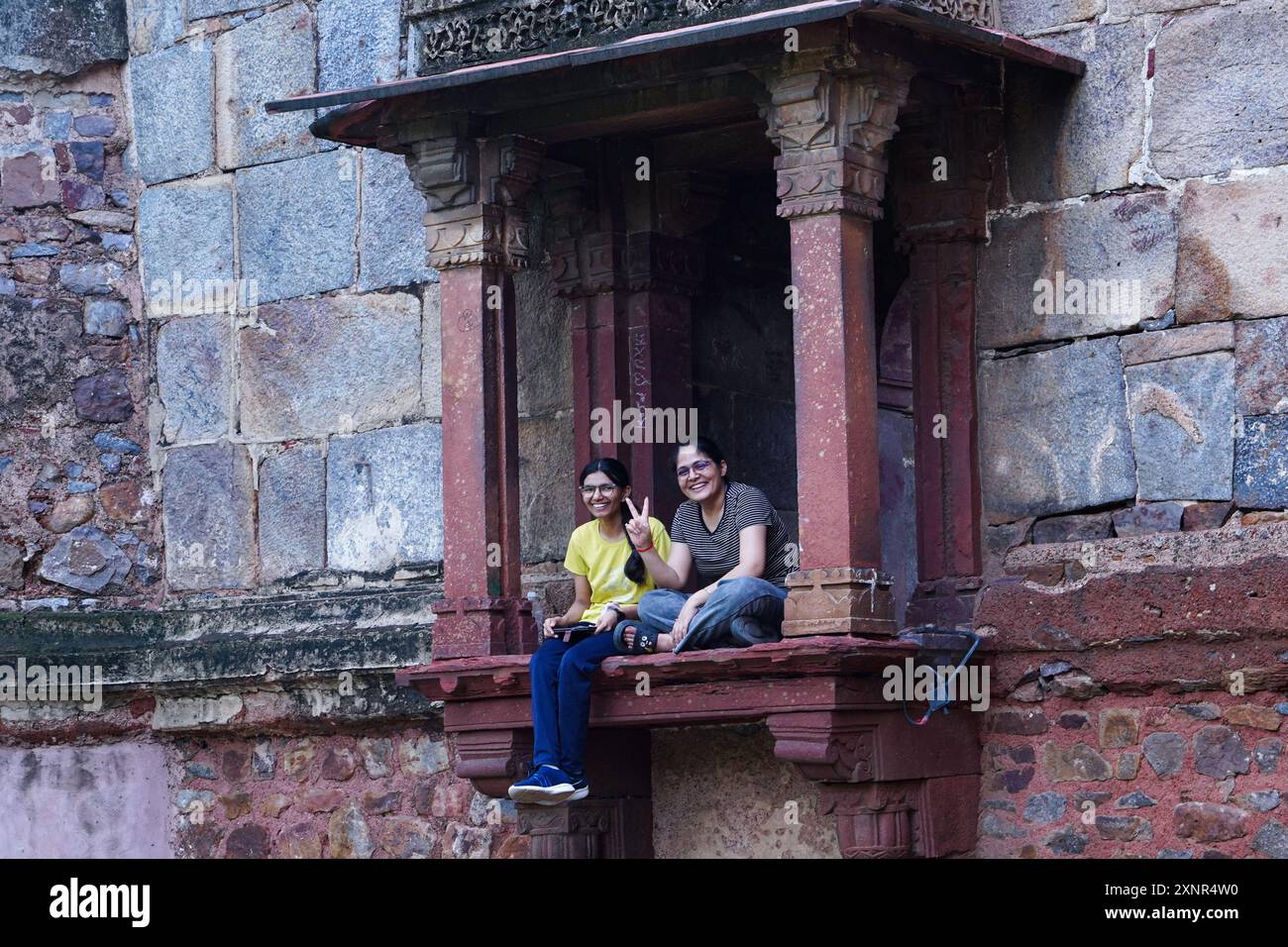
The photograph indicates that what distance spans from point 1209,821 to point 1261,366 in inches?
56.0

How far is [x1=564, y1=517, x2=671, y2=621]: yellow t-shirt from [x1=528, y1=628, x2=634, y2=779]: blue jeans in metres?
0.28

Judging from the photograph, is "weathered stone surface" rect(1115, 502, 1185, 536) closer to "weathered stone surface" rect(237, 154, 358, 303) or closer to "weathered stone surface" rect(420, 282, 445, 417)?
"weathered stone surface" rect(420, 282, 445, 417)

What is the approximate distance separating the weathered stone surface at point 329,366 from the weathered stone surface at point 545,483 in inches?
22.1

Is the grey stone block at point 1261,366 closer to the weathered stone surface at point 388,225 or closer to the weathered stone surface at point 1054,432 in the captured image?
the weathered stone surface at point 1054,432

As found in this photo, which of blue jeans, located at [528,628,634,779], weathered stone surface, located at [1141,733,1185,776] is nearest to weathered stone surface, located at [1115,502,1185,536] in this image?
weathered stone surface, located at [1141,733,1185,776]

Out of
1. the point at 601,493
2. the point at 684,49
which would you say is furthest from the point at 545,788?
the point at 684,49

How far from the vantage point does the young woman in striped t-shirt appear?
7.68 meters

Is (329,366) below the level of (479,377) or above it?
above

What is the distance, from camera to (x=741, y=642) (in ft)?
25.1

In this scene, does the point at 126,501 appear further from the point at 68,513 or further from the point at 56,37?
the point at 56,37

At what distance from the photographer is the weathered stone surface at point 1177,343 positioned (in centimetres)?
768

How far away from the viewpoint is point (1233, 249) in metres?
7.69

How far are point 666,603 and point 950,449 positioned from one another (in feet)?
3.62

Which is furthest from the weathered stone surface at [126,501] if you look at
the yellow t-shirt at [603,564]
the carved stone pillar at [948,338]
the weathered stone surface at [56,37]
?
the carved stone pillar at [948,338]
